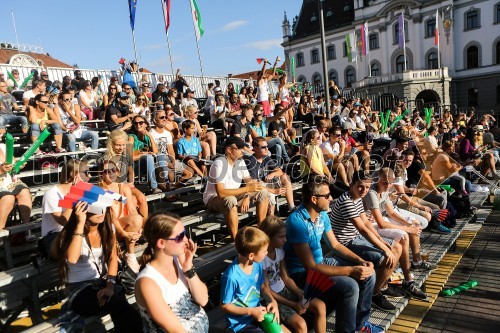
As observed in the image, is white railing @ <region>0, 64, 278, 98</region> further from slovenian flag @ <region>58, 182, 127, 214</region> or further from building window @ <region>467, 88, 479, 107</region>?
building window @ <region>467, 88, 479, 107</region>

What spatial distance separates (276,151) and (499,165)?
28.2 ft

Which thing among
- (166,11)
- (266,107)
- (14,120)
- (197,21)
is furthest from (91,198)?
(197,21)

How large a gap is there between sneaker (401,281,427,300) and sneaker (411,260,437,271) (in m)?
0.55

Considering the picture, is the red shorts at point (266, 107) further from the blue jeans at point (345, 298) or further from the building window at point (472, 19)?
the building window at point (472, 19)

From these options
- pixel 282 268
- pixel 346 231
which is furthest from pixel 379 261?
pixel 282 268

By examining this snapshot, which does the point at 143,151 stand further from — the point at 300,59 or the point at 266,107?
the point at 300,59

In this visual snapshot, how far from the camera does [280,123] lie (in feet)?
33.6

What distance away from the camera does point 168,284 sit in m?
2.64

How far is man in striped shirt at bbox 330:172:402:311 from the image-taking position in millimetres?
4371

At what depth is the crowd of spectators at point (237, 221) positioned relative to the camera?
9.43ft

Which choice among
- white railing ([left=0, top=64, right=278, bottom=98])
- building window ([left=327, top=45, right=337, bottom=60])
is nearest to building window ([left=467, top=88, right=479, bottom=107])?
building window ([left=327, top=45, right=337, bottom=60])

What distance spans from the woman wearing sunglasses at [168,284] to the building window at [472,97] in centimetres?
4613

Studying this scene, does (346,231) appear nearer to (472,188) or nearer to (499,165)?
(472,188)

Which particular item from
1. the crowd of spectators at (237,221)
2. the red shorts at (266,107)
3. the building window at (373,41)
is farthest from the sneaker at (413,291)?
the building window at (373,41)
